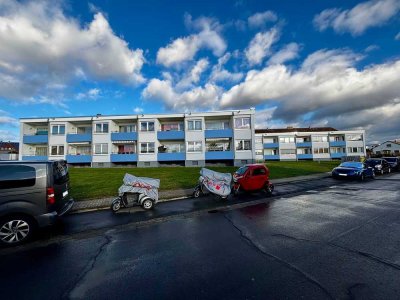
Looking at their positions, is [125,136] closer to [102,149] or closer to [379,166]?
[102,149]

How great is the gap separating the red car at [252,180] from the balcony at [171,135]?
2198cm

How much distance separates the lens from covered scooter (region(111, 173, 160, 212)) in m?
8.90

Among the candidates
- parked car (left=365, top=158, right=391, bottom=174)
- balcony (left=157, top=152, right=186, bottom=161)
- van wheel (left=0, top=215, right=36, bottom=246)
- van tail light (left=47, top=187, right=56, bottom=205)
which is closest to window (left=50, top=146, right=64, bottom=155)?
balcony (left=157, top=152, right=186, bottom=161)

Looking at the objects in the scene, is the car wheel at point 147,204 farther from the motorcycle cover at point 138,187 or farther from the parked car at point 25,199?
the parked car at point 25,199

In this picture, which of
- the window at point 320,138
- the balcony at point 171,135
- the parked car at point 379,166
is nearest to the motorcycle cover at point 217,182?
the parked car at point 379,166

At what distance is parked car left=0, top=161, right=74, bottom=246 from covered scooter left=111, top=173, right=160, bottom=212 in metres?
2.82

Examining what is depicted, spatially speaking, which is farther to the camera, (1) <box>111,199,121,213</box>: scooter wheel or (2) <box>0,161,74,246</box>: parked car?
(1) <box>111,199,121,213</box>: scooter wheel

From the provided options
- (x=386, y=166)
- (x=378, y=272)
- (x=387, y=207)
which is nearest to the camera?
(x=378, y=272)

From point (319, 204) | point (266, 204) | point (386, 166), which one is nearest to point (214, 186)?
point (266, 204)

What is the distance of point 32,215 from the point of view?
5633mm

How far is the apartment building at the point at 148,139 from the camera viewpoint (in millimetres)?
32969

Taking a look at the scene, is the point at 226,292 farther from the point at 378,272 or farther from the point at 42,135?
the point at 42,135

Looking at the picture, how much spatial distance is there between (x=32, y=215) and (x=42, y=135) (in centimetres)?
3632

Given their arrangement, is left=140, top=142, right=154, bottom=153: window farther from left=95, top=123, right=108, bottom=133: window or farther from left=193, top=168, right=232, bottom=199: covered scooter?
left=193, top=168, right=232, bottom=199: covered scooter
